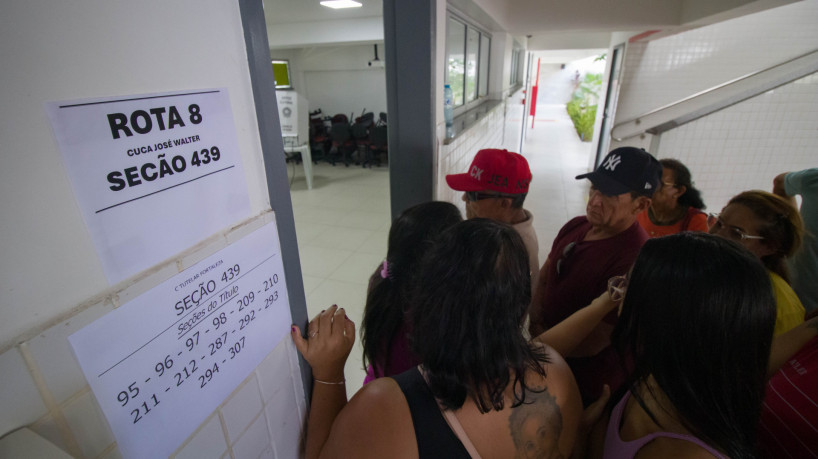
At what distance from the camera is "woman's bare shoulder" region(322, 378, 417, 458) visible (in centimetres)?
74

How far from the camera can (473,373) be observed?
2.51ft

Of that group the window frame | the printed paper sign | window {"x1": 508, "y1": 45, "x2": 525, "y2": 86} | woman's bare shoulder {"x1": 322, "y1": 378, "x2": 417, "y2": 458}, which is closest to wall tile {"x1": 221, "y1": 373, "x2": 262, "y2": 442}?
woman's bare shoulder {"x1": 322, "y1": 378, "x2": 417, "y2": 458}

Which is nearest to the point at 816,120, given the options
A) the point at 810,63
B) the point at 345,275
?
the point at 810,63

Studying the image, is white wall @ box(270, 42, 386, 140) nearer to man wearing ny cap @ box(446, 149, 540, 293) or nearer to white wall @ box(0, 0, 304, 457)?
man wearing ny cap @ box(446, 149, 540, 293)

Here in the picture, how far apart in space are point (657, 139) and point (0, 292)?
181 inches

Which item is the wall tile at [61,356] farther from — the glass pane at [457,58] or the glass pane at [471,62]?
the glass pane at [471,62]

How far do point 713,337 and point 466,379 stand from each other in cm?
49

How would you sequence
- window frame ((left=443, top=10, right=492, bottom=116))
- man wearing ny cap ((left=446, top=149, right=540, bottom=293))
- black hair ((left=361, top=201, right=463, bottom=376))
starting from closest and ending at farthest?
black hair ((left=361, top=201, right=463, bottom=376))
man wearing ny cap ((left=446, top=149, right=540, bottom=293))
window frame ((left=443, top=10, right=492, bottom=116))

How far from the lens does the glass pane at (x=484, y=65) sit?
4.41 meters

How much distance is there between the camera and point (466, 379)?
0.77 m

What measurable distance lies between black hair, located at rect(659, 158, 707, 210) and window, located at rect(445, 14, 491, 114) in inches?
61.5

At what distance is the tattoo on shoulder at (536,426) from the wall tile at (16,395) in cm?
79

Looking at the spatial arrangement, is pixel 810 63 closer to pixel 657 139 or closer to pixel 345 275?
pixel 657 139

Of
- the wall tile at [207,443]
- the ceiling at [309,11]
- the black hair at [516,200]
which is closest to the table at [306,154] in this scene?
the ceiling at [309,11]
